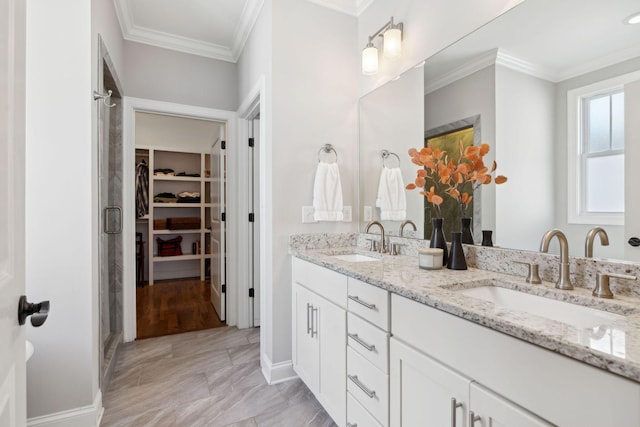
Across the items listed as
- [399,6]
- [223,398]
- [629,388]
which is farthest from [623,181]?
[223,398]

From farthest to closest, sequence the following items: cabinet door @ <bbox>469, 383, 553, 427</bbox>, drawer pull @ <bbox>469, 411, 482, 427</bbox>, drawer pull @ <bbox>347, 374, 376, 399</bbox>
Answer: drawer pull @ <bbox>347, 374, 376, 399</bbox>
drawer pull @ <bbox>469, 411, 482, 427</bbox>
cabinet door @ <bbox>469, 383, 553, 427</bbox>

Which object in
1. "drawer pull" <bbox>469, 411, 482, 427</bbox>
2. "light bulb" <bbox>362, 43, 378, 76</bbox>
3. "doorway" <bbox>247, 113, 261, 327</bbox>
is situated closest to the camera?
"drawer pull" <bbox>469, 411, 482, 427</bbox>

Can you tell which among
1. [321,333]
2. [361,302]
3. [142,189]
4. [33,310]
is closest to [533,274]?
[361,302]

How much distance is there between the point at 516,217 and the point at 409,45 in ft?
4.04

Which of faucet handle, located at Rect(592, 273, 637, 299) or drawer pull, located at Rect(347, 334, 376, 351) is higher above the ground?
faucet handle, located at Rect(592, 273, 637, 299)

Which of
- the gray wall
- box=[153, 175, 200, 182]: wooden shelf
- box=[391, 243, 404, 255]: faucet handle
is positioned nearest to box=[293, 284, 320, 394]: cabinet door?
box=[391, 243, 404, 255]: faucet handle

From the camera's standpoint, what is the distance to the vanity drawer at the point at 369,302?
1.25 meters

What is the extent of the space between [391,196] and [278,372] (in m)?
1.39

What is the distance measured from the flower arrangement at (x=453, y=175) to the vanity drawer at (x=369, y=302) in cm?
61

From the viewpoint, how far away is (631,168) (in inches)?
40.9

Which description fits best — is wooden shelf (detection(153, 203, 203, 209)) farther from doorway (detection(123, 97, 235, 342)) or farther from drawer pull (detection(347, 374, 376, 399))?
drawer pull (detection(347, 374, 376, 399))

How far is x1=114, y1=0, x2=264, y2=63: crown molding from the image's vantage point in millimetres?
2473

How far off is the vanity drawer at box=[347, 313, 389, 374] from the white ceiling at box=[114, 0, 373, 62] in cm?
216

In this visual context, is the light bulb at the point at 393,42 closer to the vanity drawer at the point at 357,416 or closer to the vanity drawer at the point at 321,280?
the vanity drawer at the point at 321,280
